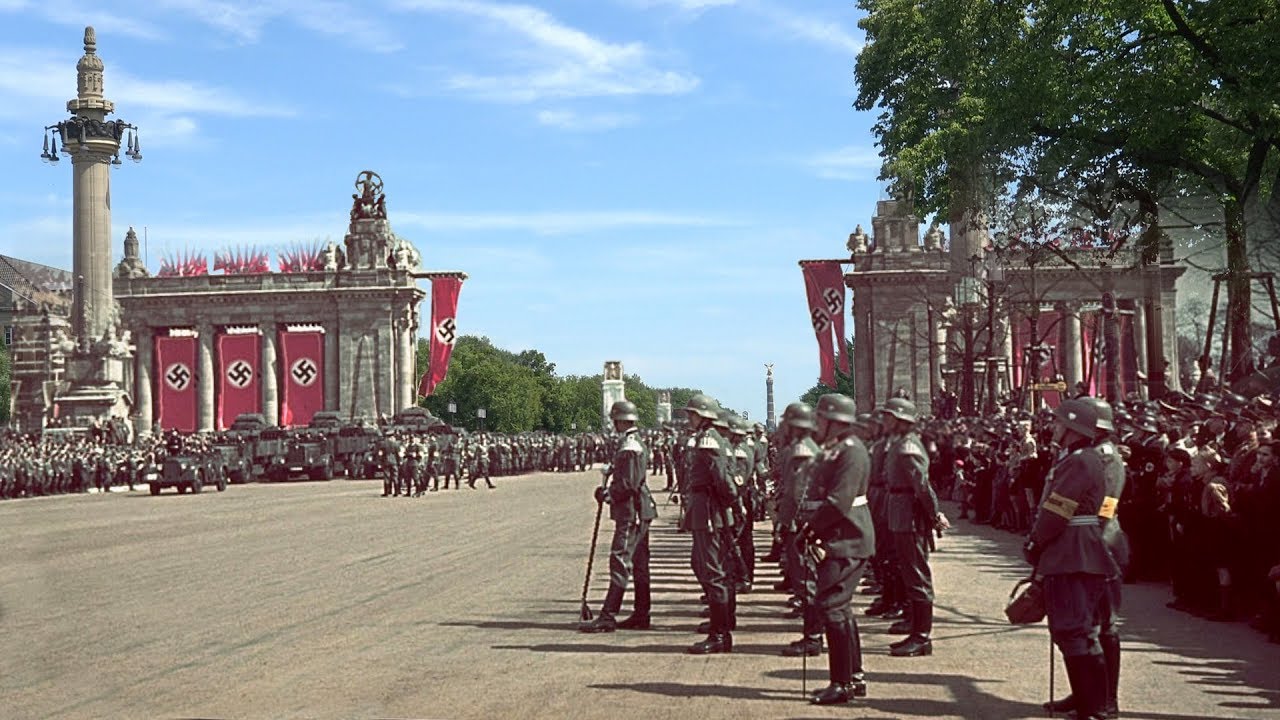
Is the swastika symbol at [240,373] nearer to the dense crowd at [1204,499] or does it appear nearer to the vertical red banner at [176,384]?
the vertical red banner at [176,384]

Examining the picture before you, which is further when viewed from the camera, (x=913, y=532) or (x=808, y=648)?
(x=913, y=532)

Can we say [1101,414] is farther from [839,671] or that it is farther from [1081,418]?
[839,671]

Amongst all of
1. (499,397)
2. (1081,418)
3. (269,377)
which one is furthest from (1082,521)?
(499,397)

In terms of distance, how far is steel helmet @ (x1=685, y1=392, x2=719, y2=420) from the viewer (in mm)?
12461

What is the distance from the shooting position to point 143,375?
86812mm

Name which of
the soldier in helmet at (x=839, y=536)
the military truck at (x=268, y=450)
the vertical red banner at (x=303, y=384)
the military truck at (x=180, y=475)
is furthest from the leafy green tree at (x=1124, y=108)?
the vertical red banner at (x=303, y=384)

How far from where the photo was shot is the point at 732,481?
1241cm

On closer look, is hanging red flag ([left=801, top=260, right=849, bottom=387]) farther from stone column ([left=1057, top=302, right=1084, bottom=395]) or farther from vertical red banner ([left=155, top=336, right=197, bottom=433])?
vertical red banner ([left=155, top=336, right=197, bottom=433])

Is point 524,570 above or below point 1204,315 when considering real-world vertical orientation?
below

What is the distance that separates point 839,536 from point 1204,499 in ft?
16.3

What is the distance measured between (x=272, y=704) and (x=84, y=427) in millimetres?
62087

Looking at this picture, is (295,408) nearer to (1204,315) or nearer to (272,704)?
(1204,315)

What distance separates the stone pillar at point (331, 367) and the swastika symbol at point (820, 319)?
29.4 m

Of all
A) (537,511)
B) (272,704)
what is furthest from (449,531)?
(272,704)
